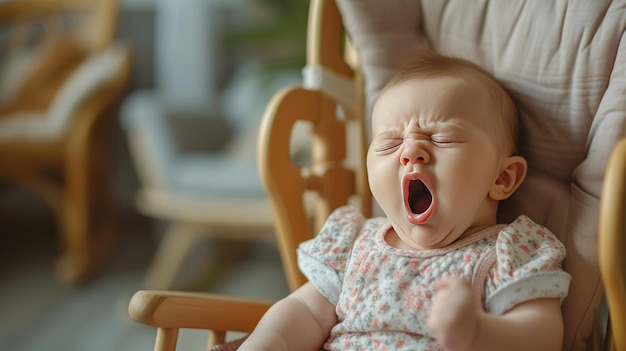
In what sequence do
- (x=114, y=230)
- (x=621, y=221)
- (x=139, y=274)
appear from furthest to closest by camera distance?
1. (x=114, y=230)
2. (x=139, y=274)
3. (x=621, y=221)

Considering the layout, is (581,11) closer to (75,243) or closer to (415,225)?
(415,225)

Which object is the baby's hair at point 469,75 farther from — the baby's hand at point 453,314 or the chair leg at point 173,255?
the chair leg at point 173,255

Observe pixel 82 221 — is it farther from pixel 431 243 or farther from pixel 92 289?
pixel 431 243

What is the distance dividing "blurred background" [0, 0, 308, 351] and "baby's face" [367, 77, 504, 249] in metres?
1.06

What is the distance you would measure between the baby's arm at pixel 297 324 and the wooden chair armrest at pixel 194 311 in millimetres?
49

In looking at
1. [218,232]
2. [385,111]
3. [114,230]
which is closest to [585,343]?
[385,111]

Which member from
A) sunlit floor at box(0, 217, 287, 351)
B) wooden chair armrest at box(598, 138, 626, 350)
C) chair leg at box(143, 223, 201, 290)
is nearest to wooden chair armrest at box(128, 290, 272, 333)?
wooden chair armrest at box(598, 138, 626, 350)

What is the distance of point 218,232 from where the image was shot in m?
2.11

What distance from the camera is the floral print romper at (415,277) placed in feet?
Answer: 2.45

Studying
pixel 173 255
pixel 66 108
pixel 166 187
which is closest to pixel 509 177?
pixel 166 187

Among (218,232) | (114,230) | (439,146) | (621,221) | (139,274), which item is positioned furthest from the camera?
(114,230)

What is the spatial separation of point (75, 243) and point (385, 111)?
5.37 feet

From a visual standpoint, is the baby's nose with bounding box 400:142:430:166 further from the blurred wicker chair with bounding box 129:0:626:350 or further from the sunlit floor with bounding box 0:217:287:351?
the sunlit floor with bounding box 0:217:287:351

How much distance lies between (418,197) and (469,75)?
162 mm
